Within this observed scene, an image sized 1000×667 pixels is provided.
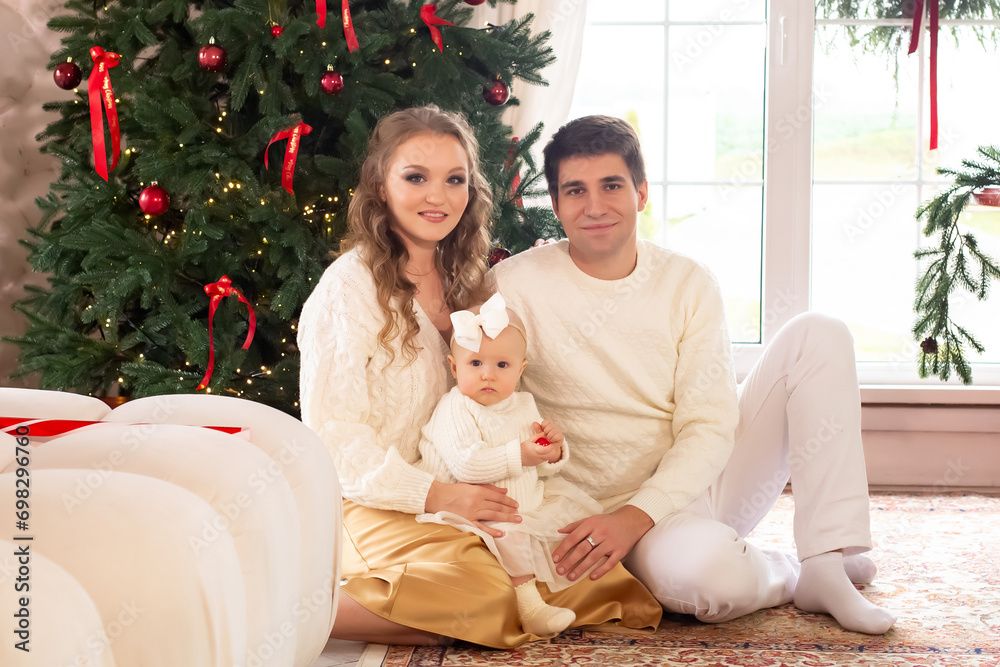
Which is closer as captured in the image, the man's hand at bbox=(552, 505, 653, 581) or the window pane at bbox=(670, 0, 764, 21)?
the man's hand at bbox=(552, 505, 653, 581)

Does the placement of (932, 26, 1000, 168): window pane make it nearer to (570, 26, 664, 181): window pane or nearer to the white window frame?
the white window frame

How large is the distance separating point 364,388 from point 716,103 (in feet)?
6.47

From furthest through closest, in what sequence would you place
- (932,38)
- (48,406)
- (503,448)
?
(932,38) → (503,448) → (48,406)

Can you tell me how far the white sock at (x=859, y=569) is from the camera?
1.79 meters

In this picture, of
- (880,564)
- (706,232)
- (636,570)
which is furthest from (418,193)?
(706,232)

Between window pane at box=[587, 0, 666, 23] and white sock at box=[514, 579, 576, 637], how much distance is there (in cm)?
215

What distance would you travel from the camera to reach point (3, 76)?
8.90 ft

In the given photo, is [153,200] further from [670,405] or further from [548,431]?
[670,405]

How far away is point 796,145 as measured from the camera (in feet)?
9.55

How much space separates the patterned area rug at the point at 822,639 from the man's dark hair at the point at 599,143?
34.6 inches

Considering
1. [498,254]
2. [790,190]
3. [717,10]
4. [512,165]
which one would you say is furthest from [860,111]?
[498,254]

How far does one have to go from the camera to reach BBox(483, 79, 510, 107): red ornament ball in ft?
7.09

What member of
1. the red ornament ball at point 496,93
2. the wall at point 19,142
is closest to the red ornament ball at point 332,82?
the red ornament ball at point 496,93

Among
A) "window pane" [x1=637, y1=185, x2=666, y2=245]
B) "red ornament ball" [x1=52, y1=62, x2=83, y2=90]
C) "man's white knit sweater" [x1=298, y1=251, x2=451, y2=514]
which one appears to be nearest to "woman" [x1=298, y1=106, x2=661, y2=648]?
"man's white knit sweater" [x1=298, y1=251, x2=451, y2=514]
